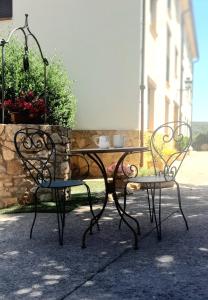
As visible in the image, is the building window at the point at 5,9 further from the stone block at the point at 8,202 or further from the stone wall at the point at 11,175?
the stone block at the point at 8,202

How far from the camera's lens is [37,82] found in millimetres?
7691

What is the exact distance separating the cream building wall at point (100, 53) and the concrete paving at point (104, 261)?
458 cm

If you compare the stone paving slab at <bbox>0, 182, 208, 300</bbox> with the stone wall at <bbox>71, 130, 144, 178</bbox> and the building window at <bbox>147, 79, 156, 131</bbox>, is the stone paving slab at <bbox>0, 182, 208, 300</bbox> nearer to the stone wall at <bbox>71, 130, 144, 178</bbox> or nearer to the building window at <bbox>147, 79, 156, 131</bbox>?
the stone wall at <bbox>71, 130, 144, 178</bbox>

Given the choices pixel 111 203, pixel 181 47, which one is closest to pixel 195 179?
pixel 111 203

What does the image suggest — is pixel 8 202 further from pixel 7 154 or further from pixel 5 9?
pixel 5 9

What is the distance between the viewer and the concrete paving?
283 centimetres

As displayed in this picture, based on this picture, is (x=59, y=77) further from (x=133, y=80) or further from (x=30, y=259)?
(x=30, y=259)

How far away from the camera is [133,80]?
9383mm

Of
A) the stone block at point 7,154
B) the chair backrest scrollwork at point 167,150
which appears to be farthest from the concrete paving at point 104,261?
the stone block at point 7,154

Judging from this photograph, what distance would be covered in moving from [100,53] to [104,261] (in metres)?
6.84

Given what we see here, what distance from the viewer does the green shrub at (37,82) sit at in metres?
7.53

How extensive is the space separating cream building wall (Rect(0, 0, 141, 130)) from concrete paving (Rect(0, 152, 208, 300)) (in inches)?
180

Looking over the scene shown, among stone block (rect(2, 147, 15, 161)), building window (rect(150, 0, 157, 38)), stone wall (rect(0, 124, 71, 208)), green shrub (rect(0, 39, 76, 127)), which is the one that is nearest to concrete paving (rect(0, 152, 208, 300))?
stone wall (rect(0, 124, 71, 208))

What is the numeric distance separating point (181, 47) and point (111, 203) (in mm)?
12895
